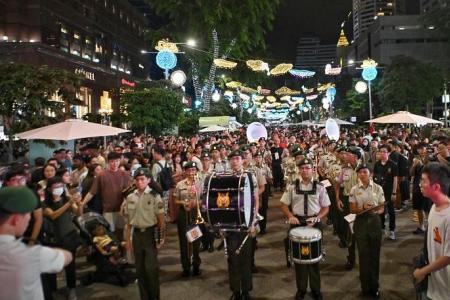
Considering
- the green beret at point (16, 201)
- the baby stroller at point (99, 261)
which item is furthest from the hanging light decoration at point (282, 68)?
the green beret at point (16, 201)

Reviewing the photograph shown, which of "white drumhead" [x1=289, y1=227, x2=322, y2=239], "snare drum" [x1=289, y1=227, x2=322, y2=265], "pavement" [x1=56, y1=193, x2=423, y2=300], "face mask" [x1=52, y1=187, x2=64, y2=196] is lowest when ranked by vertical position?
"pavement" [x1=56, y1=193, x2=423, y2=300]

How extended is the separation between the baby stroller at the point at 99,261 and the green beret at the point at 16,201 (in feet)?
13.3

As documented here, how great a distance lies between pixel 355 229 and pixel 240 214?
176 centimetres

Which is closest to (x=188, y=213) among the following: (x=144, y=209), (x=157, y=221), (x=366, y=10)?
(x=157, y=221)

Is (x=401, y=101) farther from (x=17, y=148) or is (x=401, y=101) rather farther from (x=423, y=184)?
(x=423, y=184)

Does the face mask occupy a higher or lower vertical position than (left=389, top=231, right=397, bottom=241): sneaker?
higher

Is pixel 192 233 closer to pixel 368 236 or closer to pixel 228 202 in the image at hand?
pixel 228 202

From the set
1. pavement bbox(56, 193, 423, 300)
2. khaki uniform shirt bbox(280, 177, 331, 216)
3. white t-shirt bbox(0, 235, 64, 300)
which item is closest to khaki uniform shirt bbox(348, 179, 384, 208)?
khaki uniform shirt bbox(280, 177, 331, 216)

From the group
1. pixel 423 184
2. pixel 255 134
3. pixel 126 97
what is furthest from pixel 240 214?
pixel 126 97

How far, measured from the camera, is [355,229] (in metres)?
6.53

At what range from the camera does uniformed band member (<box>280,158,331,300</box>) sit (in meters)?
6.16

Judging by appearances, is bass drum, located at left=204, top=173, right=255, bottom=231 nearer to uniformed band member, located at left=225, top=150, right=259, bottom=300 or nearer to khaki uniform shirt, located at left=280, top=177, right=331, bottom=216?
uniformed band member, located at left=225, top=150, right=259, bottom=300

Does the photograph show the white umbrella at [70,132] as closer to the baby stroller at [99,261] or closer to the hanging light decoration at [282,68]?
the baby stroller at [99,261]

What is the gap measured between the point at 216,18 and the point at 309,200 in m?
26.6
